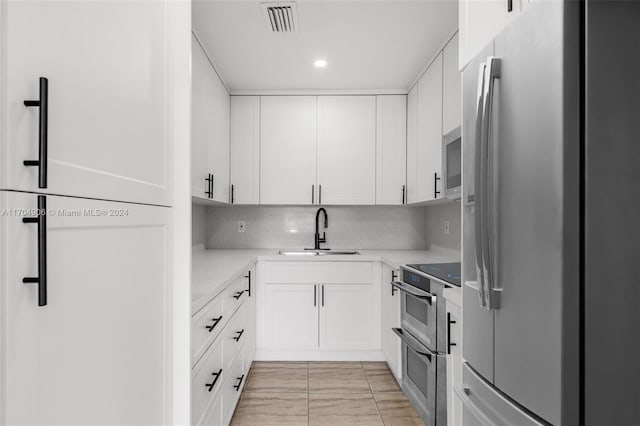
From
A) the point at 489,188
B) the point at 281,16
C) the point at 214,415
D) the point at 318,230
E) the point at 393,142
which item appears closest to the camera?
the point at 489,188

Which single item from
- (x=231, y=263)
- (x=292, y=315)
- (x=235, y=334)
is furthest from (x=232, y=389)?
(x=292, y=315)

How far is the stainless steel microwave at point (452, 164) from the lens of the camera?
197 cm

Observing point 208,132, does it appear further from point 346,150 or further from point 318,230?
point 318,230

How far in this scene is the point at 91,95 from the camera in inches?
31.9

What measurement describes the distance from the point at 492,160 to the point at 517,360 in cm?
57

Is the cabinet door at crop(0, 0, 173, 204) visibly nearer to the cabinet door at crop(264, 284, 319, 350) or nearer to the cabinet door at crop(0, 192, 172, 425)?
the cabinet door at crop(0, 192, 172, 425)

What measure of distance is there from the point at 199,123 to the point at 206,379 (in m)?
1.66

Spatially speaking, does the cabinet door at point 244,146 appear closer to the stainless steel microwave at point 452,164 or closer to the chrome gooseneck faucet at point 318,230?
the chrome gooseneck faucet at point 318,230

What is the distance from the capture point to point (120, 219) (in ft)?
3.03

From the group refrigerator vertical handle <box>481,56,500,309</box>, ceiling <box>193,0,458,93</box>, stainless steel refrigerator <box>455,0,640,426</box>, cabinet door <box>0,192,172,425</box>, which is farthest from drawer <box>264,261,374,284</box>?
stainless steel refrigerator <box>455,0,640,426</box>

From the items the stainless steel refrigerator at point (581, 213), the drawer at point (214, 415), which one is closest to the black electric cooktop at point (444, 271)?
the stainless steel refrigerator at point (581, 213)

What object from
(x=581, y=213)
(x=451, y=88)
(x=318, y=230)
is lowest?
(x=318, y=230)

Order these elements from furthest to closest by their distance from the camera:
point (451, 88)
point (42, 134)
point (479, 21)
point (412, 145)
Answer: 1. point (412, 145)
2. point (451, 88)
3. point (479, 21)
4. point (42, 134)

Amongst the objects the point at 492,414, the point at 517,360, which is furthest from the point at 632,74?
the point at 492,414
